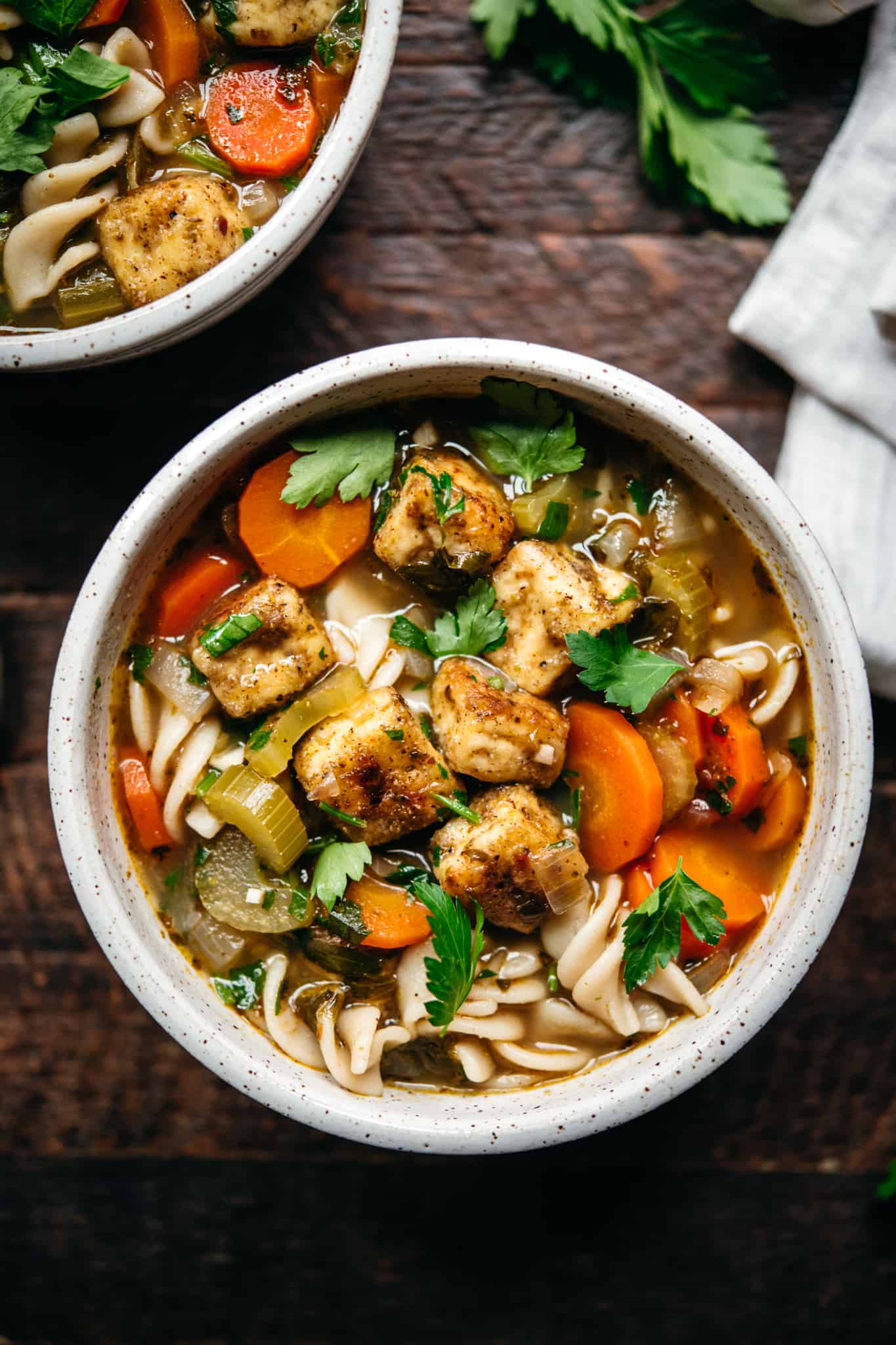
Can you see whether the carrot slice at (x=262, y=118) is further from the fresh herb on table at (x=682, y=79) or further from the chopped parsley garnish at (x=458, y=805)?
the chopped parsley garnish at (x=458, y=805)

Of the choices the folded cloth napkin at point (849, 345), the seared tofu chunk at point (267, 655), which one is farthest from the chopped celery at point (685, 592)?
the seared tofu chunk at point (267, 655)

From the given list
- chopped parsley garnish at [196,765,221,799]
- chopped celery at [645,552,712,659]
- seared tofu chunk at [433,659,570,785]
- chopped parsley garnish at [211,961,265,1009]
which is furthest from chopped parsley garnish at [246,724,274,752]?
chopped celery at [645,552,712,659]

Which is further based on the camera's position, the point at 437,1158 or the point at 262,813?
the point at 437,1158

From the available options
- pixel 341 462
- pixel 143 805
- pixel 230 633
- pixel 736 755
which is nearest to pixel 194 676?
pixel 230 633

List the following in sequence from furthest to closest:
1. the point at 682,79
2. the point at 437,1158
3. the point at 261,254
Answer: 1. the point at 437,1158
2. the point at 682,79
3. the point at 261,254

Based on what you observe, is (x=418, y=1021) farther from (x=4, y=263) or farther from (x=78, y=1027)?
(x=4, y=263)

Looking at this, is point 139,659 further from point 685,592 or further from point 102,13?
point 102,13

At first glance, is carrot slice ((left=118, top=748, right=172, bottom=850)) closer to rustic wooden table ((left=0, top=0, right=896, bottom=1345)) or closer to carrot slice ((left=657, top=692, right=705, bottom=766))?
rustic wooden table ((left=0, top=0, right=896, bottom=1345))

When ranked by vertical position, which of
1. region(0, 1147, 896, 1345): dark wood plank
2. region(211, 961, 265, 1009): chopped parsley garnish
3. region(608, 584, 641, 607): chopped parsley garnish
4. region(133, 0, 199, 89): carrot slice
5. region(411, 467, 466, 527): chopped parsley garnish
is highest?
region(133, 0, 199, 89): carrot slice
